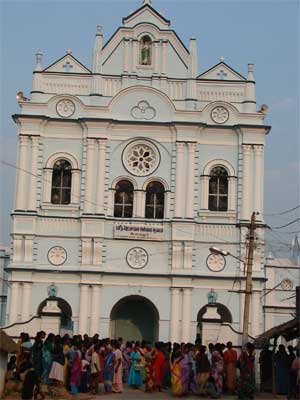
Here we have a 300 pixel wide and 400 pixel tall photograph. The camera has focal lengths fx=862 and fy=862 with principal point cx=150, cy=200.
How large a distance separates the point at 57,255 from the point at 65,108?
20.5ft

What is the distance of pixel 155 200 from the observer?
35812 mm

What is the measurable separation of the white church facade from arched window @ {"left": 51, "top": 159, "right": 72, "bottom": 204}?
0.04 m

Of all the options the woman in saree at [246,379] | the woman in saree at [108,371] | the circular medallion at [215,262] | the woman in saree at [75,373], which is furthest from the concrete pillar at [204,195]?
the woman in saree at [75,373]

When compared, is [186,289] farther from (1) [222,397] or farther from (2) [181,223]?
(1) [222,397]

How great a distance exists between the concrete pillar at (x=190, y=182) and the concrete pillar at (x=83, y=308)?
17.0ft

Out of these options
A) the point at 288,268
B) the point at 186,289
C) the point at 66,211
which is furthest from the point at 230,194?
the point at 288,268

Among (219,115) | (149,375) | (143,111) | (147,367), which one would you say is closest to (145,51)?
(143,111)

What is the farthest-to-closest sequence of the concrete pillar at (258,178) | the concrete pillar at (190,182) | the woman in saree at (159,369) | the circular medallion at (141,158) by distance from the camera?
1. the circular medallion at (141,158)
2. the concrete pillar at (258,178)
3. the concrete pillar at (190,182)
4. the woman in saree at (159,369)

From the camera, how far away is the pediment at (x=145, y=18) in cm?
3716

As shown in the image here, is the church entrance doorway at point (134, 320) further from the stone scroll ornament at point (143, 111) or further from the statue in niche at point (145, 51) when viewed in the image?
the statue in niche at point (145, 51)

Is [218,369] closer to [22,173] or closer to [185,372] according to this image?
[185,372]

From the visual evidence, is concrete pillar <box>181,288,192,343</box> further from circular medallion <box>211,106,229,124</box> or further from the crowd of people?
the crowd of people

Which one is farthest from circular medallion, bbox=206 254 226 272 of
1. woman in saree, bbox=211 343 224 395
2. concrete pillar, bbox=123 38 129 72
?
woman in saree, bbox=211 343 224 395

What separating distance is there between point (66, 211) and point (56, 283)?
3.01m
